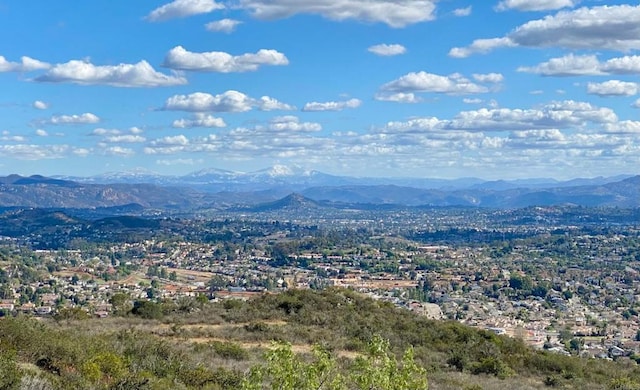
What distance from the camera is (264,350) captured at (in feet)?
60.2

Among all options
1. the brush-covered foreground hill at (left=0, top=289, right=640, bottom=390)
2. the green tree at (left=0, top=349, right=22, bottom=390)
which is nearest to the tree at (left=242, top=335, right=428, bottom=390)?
the brush-covered foreground hill at (left=0, top=289, right=640, bottom=390)

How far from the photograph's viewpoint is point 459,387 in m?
15.6

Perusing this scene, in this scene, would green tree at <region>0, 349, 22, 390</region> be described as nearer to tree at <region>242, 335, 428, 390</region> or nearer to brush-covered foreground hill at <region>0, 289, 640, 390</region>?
brush-covered foreground hill at <region>0, 289, 640, 390</region>

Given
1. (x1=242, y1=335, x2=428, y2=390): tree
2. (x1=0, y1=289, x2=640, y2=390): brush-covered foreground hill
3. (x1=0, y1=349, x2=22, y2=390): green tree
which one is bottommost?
(x1=0, y1=289, x2=640, y2=390): brush-covered foreground hill

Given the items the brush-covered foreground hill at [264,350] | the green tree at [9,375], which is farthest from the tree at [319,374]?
the green tree at [9,375]

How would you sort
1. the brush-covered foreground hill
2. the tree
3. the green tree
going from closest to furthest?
1. the tree
2. the green tree
3. the brush-covered foreground hill

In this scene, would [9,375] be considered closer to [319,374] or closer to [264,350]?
[319,374]

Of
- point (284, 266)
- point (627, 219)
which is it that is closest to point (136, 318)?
point (284, 266)

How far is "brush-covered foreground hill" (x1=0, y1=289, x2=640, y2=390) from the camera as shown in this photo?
10.9 metres

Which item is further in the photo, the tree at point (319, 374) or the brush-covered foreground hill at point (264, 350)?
the brush-covered foreground hill at point (264, 350)

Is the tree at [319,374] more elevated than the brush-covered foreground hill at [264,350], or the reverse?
the tree at [319,374]

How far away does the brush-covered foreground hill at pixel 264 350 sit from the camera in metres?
10.9

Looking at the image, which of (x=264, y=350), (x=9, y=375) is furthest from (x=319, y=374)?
(x=264, y=350)

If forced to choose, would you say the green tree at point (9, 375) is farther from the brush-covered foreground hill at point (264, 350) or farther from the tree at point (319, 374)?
the tree at point (319, 374)
